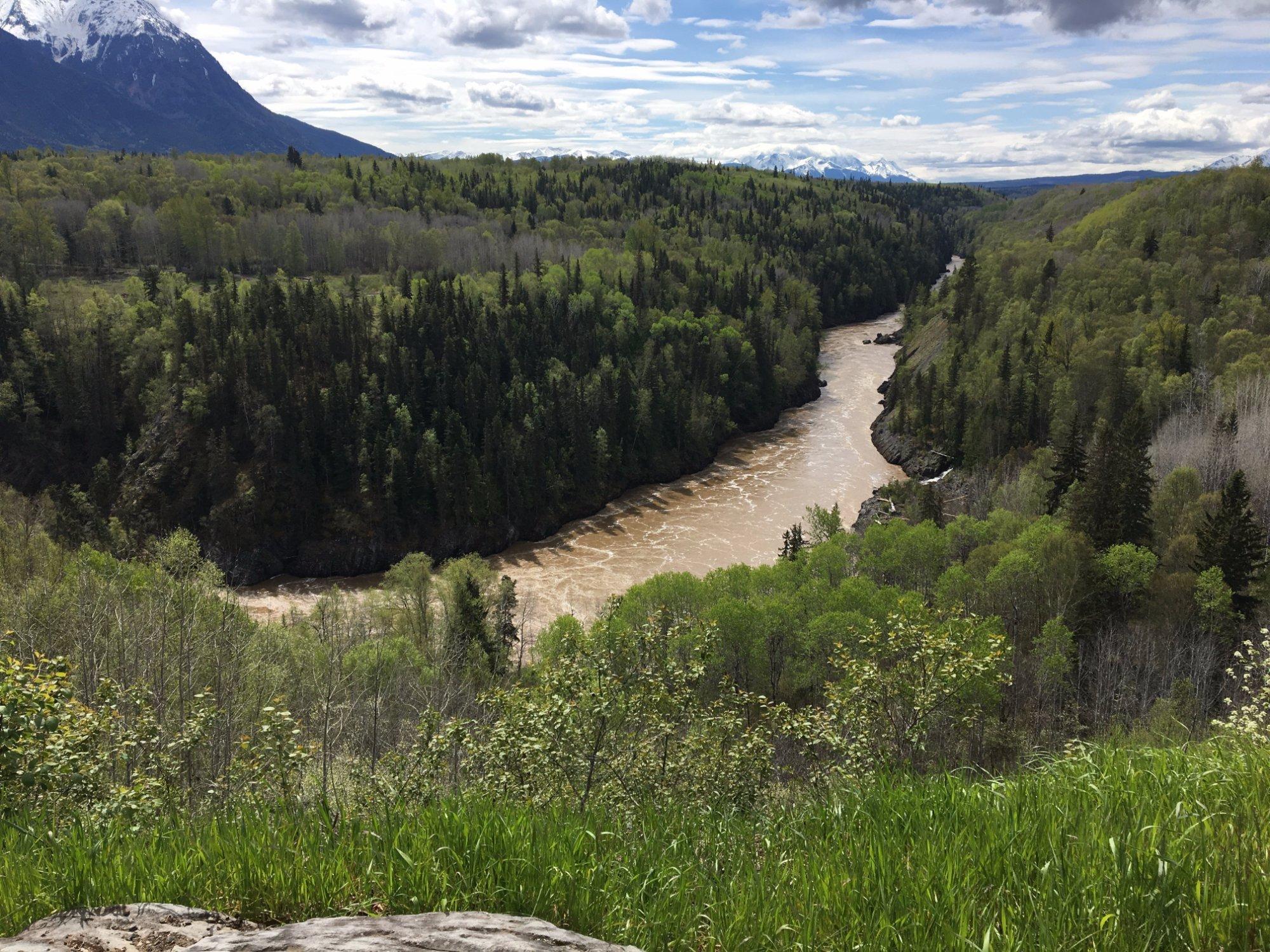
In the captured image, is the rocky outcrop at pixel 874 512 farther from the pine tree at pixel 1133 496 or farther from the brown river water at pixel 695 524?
the pine tree at pixel 1133 496

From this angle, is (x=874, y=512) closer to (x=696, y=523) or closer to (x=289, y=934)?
(x=696, y=523)

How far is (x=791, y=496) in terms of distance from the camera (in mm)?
76062

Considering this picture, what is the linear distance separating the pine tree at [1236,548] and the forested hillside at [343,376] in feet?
169

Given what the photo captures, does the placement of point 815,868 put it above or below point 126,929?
above

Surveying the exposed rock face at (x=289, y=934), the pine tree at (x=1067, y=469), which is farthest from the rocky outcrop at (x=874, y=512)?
the exposed rock face at (x=289, y=934)

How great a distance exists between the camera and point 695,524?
73188 millimetres

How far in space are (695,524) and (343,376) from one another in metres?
39.2

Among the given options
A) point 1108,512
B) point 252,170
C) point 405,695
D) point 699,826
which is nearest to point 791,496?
point 1108,512

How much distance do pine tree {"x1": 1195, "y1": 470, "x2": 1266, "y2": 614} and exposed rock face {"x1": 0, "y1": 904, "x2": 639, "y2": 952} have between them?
4359 cm

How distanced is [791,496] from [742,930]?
7341cm

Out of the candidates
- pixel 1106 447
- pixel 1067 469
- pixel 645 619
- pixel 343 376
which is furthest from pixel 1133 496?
pixel 343 376

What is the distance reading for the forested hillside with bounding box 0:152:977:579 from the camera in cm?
7300

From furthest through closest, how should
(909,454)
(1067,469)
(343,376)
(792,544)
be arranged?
1. (909,454)
2. (343,376)
3. (792,544)
4. (1067,469)

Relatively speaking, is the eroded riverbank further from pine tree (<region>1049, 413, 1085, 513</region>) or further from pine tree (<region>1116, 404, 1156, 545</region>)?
pine tree (<region>1116, 404, 1156, 545</region>)
